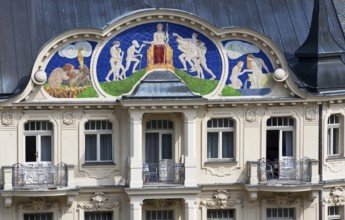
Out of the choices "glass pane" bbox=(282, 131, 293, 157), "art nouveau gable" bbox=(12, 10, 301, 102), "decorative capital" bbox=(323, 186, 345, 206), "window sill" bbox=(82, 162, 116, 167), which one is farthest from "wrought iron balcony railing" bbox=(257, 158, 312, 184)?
"window sill" bbox=(82, 162, 116, 167)

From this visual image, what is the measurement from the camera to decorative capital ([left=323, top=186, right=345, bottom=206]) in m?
80.0

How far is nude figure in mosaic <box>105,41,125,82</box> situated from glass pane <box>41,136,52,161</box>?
10.0 feet

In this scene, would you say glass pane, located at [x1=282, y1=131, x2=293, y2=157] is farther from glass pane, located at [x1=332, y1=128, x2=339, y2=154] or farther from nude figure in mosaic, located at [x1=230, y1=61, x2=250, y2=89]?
nude figure in mosaic, located at [x1=230, y1=61, x2=250, y2=89]

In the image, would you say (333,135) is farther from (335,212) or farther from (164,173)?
(164,173)

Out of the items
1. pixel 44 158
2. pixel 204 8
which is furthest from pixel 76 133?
pixel 204 8

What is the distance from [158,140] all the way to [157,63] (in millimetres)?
2869

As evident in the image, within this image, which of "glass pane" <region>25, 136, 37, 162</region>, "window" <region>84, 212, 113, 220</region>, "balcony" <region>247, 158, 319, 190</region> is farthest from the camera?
"balcony" <region>247, 158, 319, 190</region>

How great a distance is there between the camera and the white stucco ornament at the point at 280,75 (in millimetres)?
78250

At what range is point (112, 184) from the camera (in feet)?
257

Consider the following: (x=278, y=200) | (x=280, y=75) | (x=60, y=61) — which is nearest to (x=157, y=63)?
(x=60, y=61)

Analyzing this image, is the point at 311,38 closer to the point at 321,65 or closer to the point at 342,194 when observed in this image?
the point at 321,65

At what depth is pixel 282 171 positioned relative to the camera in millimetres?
79000

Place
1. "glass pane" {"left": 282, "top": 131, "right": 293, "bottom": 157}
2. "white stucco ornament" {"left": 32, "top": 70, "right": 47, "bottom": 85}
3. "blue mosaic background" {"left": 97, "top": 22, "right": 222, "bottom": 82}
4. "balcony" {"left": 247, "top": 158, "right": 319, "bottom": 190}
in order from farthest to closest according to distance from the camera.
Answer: "glass pane" {"left": 282, "top": 131, "right": 293, "bottom": 157} → "balcony" {"left": 247, "top": 158, "right": 319, "bottom": 190} → "blue mosaic background" {"left": 97, "top": 22, "right": 222, "bottom": 82} → "white stucco ornament" {"left": 32, "top": 70, "right": 47, "bottom": 85}

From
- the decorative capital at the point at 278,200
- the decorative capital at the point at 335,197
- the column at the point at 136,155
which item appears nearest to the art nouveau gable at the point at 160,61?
the column at the point at 136,155
